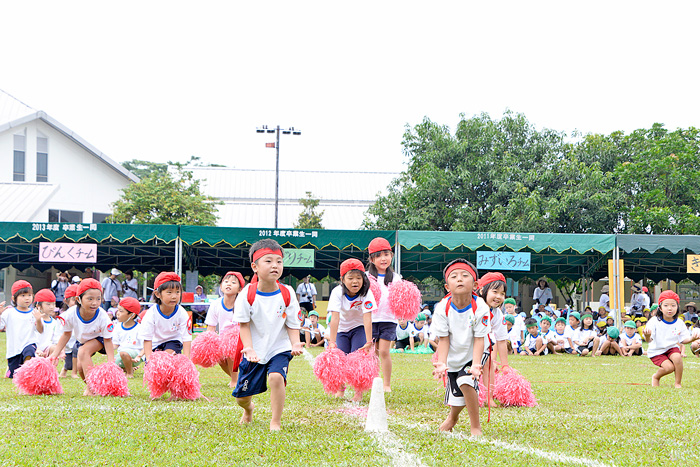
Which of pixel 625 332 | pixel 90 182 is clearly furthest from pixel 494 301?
pixel 90 182

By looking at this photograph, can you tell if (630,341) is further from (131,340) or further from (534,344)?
(131,340)

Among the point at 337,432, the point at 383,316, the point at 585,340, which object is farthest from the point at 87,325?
the point at 585,340

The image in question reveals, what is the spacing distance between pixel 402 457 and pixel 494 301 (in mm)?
2969

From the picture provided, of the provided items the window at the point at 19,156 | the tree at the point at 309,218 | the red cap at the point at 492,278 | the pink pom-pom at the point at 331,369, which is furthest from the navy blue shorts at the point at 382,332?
the window at the point at 19,156

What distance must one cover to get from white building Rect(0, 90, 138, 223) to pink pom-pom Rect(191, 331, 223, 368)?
31310 millimetres

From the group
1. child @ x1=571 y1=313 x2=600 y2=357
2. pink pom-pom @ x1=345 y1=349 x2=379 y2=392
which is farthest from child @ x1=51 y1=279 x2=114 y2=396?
child @ x1=571 y1=313 x2=600 y2=357

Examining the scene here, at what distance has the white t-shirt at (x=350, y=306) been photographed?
7412 mm

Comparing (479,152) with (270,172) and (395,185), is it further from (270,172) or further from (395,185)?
(270,172)

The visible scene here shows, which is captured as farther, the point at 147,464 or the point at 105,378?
the point at 105,378

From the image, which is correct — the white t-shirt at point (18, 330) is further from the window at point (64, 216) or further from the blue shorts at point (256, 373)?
the window at point (64, 216)

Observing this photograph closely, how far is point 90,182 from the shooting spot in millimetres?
40094

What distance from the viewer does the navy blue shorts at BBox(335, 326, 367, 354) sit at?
756cm

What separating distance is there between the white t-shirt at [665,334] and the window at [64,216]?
32483 millimetres

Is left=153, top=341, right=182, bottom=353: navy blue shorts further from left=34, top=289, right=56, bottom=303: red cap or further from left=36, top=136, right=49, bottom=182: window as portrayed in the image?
left=36, top=136, right=49, bottom=182: window
